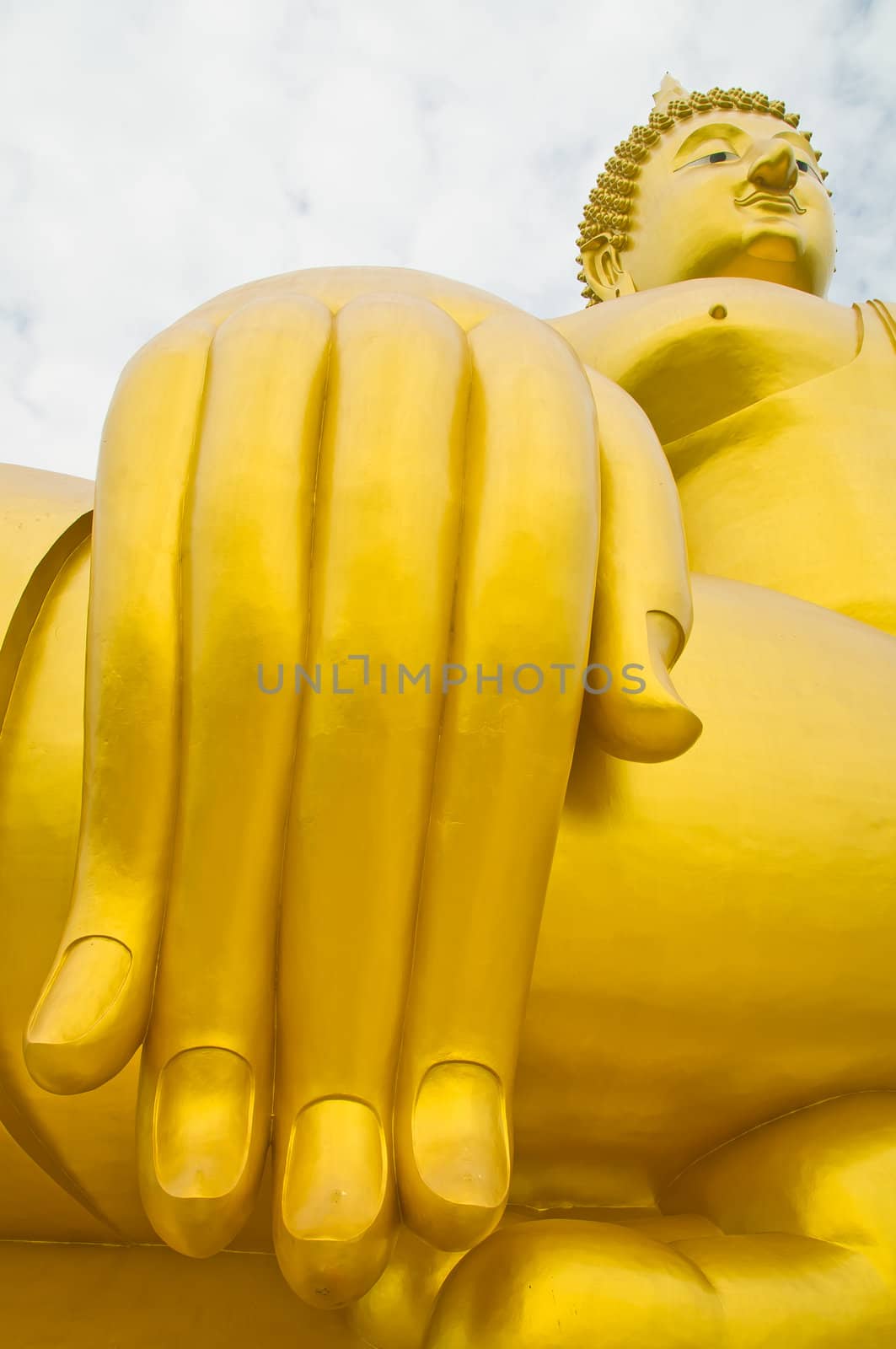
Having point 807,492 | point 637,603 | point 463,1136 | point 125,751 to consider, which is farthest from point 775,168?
point 463,1136

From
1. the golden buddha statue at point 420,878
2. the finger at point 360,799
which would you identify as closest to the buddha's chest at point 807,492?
the golden buddha statue at point 420,878

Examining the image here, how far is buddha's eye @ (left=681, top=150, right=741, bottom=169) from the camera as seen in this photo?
12.1ft

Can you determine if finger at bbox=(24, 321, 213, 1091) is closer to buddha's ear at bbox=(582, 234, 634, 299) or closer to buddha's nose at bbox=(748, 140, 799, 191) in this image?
buddha's nose at bbox=(748, 140, 799, 191)

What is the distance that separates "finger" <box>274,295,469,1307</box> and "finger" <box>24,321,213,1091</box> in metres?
0.15

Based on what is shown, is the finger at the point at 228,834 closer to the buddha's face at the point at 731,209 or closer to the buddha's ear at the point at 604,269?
the buddha's face at the point at 731,209

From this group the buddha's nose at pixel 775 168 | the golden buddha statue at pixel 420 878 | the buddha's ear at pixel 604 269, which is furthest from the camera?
the buddha's ear at pixel 604 269

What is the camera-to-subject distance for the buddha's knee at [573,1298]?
1.24 m

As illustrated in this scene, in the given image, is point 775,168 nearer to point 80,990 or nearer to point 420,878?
point 420,878

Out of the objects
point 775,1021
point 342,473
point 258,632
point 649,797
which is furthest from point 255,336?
point 775,1021

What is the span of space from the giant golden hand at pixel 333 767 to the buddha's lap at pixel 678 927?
23 centimetres

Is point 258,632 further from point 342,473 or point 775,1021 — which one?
point 775,1021

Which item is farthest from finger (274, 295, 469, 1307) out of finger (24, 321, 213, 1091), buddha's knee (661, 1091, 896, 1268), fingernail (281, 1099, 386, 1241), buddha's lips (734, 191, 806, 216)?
buddha's lips (734, 191, 806, 216)

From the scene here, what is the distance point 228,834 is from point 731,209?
299 cm

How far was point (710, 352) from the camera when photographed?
2838 mm
